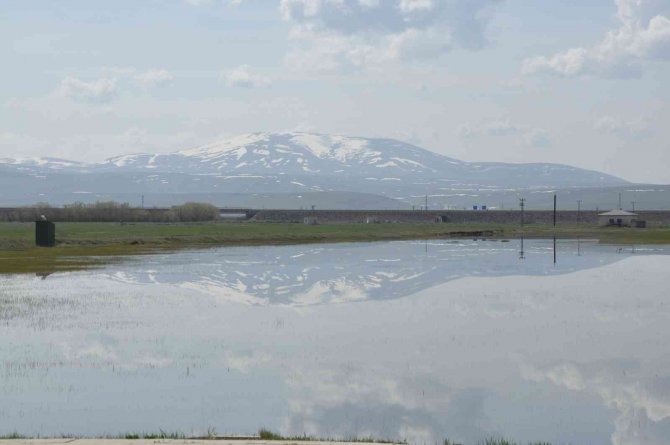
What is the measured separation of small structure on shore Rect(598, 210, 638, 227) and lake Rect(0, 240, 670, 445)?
112720mm

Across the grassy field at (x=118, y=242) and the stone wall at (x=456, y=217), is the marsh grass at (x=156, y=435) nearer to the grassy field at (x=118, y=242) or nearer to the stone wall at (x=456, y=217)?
the grassy field at (x=118, y=242)

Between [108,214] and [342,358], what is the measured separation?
5381 inches

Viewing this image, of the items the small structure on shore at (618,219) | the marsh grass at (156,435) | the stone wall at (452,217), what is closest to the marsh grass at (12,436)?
the marsh grass at (156,435)

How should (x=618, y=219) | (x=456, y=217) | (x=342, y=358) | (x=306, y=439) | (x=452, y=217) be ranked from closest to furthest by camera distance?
(x=306, y=439)
(x=342, y=358)
(x=618, y=219)
(x=456, y=217)
(x=452, y=217)

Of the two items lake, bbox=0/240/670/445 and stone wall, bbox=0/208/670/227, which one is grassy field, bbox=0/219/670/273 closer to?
lake, bbox=0/240/670/445

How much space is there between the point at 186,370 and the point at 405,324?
9812mm

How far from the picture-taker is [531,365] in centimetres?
2341

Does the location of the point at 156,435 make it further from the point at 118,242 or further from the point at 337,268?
the point at 118,242

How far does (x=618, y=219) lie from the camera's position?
15712 centimetres

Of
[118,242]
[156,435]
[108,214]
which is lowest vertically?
[156,435]

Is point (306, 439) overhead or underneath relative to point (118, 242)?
underneath

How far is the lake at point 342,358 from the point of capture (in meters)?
18.1

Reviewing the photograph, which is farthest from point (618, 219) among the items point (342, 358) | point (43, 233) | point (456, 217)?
point (342, 358)

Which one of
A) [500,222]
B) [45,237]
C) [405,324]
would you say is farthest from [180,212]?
[405,324]
